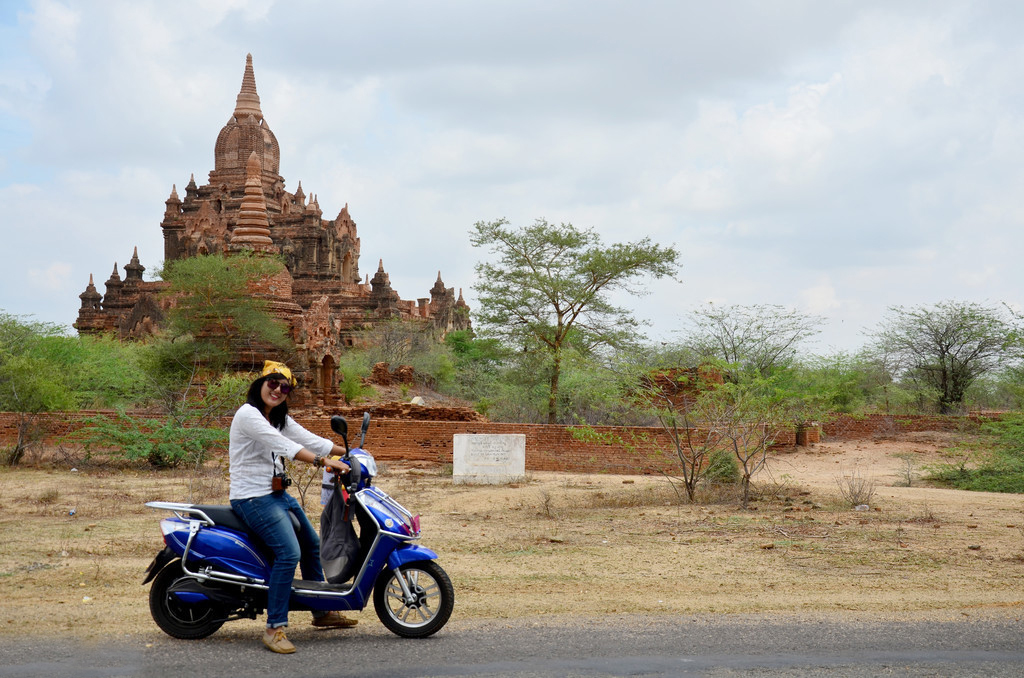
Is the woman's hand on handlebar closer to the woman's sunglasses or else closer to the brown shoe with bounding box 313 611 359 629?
the woman's sunglasses

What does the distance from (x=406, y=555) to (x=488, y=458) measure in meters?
9.90

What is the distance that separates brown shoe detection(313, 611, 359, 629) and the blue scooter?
0.25 metres

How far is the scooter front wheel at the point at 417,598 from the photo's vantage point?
536cm

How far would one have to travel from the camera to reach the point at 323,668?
4824 mm

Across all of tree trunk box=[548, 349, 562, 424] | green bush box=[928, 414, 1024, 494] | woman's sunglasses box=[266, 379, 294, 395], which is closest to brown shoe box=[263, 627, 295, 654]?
woman's sunglasses box=[266, 379, 294, 395]

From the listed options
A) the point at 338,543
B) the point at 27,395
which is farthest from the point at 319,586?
the point at 27,395

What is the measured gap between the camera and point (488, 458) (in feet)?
50.0

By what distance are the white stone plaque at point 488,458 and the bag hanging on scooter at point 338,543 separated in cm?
970

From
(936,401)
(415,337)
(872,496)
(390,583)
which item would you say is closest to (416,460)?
(872,496)

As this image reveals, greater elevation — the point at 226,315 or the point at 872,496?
the point at 226,315

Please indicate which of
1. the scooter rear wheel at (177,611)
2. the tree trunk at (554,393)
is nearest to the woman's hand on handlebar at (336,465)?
the scooter rear wheel at (177,611)

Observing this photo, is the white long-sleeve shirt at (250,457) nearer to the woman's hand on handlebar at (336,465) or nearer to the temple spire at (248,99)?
the woman's hand on handlebar at (336,465)

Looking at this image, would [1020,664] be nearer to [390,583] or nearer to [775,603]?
[775,603]

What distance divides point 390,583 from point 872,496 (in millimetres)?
8608
